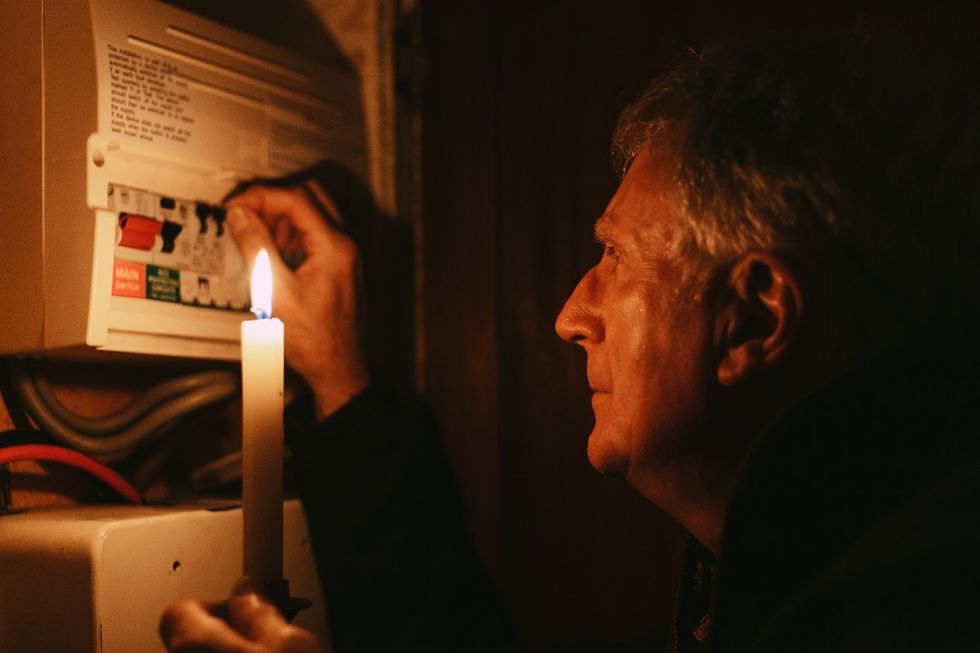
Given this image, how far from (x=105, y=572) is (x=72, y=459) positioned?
182 millimetres

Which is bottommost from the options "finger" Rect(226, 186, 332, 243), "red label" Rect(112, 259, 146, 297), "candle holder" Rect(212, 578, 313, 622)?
"candle holder" Rect(212, 578, 313, 622)

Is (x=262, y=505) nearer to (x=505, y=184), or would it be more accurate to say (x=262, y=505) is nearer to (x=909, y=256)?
(x=909, y=256)

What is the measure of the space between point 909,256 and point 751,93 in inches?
7.3

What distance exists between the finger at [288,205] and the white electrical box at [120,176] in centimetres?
2

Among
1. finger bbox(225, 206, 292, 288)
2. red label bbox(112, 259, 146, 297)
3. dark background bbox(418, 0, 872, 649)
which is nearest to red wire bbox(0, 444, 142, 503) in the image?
red label bbox(112, 259, 146, 297)

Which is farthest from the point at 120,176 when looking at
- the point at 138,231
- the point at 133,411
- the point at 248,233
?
the point at 133,411

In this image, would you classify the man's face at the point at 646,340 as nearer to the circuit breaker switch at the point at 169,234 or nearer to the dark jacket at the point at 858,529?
the dark jacket at the point at 858,529

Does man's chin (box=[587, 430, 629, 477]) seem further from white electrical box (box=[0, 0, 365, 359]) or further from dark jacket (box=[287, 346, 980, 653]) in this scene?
white electrical box (box=[0, 0, 365, 359])

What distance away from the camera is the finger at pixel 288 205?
41.3 inches

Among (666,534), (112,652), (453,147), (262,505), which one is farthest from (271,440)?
(453,147)

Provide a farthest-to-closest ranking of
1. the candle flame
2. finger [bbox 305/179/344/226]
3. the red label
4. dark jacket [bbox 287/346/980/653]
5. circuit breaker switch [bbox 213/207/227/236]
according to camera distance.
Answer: finger [bbox 305/179/344/226]
circuit breaker switch [bbox 213/207/227/236]
the red label
the candle flame
dark jacket [bbox 287/346/980/653]

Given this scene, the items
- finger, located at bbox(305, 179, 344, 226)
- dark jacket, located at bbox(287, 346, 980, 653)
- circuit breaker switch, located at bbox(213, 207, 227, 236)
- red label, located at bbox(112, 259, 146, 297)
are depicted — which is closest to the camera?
dark jacket, located at bbox(287, 346, 980, 653)

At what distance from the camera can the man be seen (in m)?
0.58

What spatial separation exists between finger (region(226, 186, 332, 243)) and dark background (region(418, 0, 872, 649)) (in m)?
0.31
